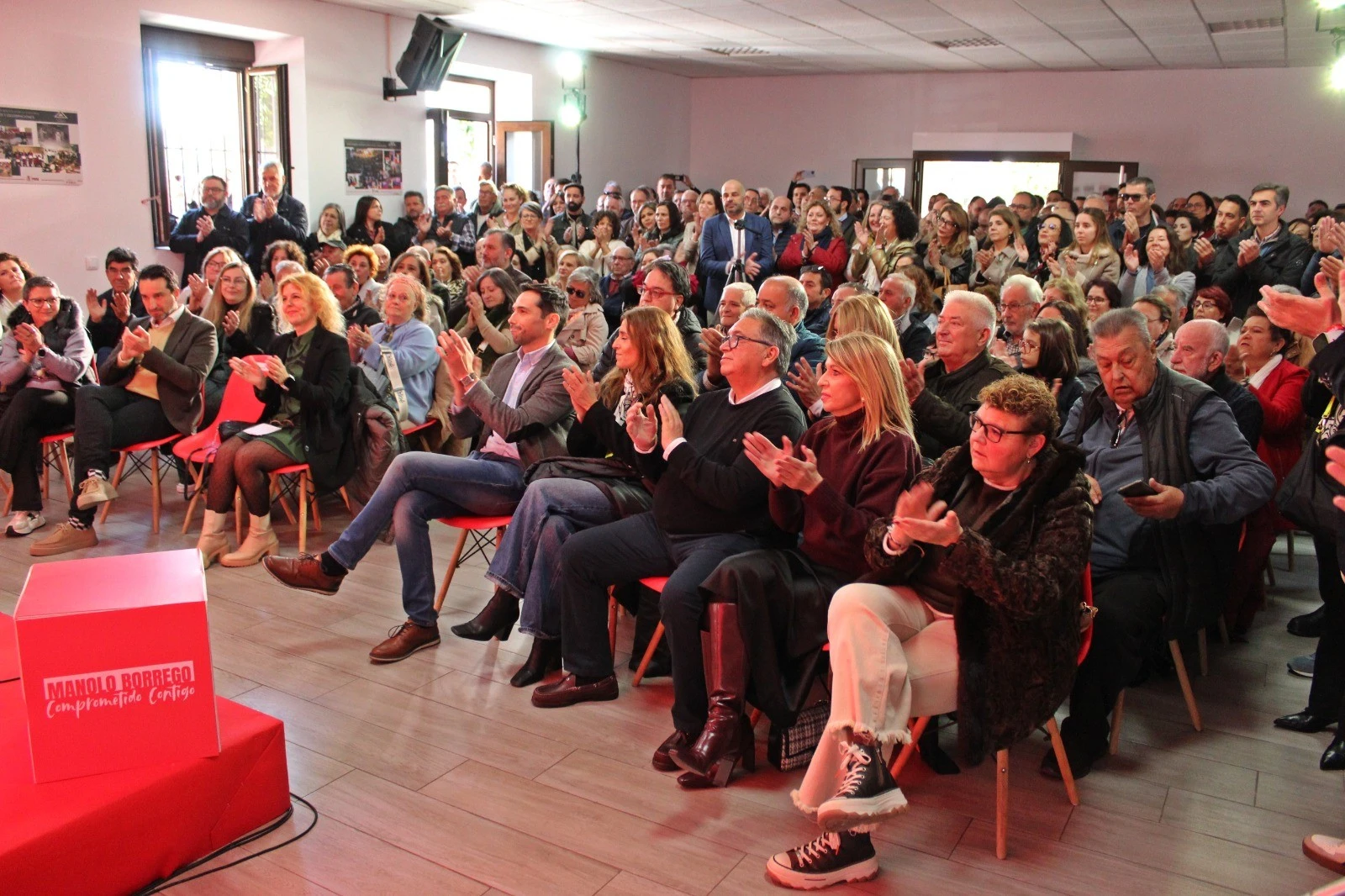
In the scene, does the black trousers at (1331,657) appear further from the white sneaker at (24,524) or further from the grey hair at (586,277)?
the white sneaker at (24,524)

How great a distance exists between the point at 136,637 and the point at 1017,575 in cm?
183

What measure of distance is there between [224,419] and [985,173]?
1084 cm

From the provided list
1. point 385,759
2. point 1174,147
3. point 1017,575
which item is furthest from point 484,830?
point 1174,147

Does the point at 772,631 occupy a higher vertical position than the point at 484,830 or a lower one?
higher

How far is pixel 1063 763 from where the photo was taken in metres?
→ 2.61

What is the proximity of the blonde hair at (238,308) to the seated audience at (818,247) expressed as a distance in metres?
3.23

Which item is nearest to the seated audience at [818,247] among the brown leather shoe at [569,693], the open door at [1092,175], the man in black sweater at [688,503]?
the man in black sweater at [688,503]

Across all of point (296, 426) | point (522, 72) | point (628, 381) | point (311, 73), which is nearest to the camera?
point (628, 381)

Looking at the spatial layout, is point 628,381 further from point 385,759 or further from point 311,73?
point 311,73

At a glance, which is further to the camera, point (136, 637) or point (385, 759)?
point (385, 759)

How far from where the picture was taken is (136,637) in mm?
2242

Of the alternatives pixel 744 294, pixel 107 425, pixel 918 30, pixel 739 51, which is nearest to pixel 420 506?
pixel 744 294

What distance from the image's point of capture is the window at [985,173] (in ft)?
42.8

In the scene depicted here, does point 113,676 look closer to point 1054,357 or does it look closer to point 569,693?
point 569,693
